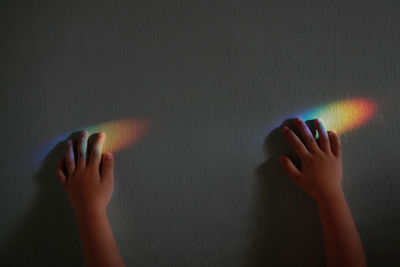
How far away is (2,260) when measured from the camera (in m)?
0.77

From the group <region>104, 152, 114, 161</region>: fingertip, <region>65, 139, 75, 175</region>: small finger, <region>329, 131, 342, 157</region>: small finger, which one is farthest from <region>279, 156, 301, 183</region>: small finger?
<region>65, 139, 75, 175</region>: small finger

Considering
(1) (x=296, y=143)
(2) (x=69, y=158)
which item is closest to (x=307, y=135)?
(1) (x=296, y=143)

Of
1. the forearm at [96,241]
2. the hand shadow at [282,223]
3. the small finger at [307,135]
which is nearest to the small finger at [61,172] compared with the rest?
the forearm at [96,241]

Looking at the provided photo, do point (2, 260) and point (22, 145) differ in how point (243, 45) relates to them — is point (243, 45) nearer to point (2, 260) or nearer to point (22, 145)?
point (22, 145)

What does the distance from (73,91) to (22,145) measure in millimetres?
234

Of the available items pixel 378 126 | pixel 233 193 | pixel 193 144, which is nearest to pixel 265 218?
pixel 233 193

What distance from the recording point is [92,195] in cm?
70

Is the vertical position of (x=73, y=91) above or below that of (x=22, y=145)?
above

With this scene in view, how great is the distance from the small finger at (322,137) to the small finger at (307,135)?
0.02m

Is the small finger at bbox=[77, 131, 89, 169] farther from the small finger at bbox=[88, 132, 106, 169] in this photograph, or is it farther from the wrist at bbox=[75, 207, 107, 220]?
the wrist at bbox=[75, 207, 107, 220]

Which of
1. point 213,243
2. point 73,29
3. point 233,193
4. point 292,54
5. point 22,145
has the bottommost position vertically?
point 213,243

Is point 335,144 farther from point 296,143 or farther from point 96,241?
point 96,241

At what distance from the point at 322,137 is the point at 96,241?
28.2 inches

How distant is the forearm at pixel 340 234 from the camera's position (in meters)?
0.66
